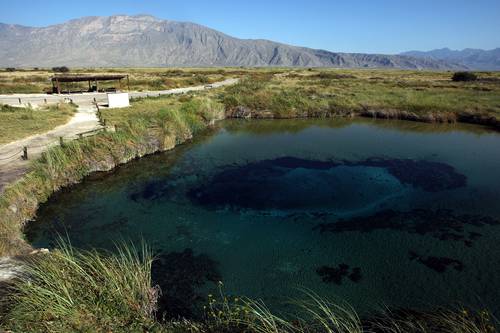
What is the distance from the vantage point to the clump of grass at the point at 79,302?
604cm

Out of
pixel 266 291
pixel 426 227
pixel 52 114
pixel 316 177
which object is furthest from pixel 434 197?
pixel 52 114

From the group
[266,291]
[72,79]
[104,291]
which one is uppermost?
[72,79]

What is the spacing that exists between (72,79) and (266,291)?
46.4m

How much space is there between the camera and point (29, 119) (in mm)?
29312

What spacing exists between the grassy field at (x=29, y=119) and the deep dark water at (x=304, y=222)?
31.4ft

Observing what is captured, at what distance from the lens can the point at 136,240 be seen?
13.0 m

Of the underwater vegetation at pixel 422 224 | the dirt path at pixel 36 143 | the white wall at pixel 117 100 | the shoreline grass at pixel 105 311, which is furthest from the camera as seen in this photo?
the white wall at pixel 117 100

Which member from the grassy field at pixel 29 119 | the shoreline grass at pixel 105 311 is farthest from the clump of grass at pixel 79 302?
the grassy field at pixel 29 119

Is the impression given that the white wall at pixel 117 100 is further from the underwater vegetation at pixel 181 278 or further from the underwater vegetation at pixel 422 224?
the underwater vegetation at pixel 422 224

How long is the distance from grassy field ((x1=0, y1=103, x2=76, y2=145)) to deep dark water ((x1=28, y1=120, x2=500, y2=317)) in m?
9.56

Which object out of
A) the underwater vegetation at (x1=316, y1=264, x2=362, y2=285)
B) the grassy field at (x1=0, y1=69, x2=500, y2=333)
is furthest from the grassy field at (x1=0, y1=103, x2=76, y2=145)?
the underwater vegetation at (x1=316, y1=264, x2=362, y2=285)

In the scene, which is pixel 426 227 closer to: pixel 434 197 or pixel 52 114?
pixel 434 197

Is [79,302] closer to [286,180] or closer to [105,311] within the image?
[105,311]

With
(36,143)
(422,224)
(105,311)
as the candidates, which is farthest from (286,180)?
(36,143)
